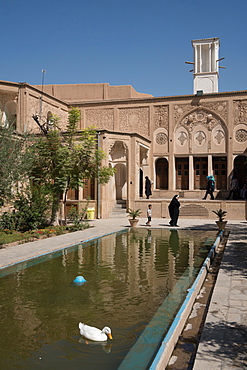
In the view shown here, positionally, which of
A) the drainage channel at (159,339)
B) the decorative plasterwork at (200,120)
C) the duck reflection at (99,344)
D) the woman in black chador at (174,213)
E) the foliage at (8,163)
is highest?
the decorative plasterwork at (200,120)

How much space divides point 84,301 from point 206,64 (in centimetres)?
2379

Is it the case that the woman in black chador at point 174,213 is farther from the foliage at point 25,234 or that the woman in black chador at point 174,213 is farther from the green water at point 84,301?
the green water at point 84,301

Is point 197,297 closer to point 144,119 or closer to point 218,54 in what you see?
point 144,119

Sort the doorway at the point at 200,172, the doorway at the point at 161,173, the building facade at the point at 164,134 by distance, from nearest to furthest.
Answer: the building facade at the point at 164,134 < the doorway at the point at 200,172 < the doorway at the point at 161,173

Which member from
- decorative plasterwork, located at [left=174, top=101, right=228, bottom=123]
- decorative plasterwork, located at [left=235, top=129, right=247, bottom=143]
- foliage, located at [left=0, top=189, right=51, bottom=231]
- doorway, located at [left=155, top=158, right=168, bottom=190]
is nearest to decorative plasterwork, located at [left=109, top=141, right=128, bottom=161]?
doorway, located at [left=155, top=158, right=168, bottom=190]

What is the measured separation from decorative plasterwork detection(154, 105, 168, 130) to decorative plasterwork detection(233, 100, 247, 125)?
4131 mm

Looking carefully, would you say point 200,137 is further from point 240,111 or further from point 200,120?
point 240,111

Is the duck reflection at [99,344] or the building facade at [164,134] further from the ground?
the building facade at [164,134]

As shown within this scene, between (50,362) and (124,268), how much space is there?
387cm

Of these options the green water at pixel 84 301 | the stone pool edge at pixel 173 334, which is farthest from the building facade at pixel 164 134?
the stone pool edge at pixel 173 334

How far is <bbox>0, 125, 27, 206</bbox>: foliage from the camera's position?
8836 millimetres

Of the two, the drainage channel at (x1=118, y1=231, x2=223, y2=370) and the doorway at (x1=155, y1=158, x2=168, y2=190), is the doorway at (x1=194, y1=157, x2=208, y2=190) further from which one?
the drainage channel at (x1=118, y1=231, x2=223, y2=370)

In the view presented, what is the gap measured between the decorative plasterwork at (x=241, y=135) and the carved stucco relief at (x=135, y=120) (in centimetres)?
546

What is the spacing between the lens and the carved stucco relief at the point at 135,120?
22.7 m
